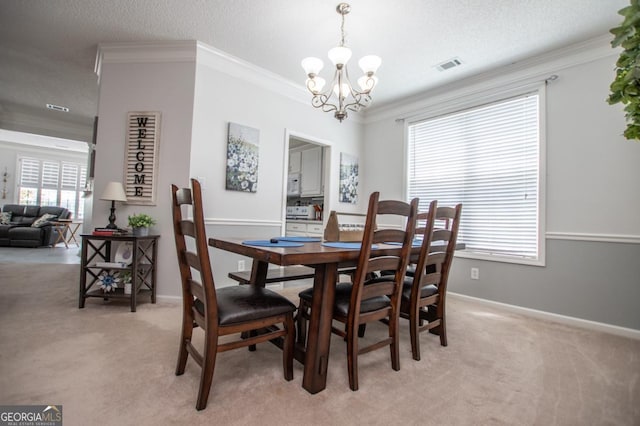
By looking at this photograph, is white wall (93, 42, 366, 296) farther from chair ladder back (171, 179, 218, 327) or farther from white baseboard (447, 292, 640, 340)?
white baseboard (447, 292, 640, 340)

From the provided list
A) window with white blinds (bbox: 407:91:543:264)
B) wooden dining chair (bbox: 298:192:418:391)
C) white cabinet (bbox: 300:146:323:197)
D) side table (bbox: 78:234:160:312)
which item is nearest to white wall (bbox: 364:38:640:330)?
window with white blinds (bbox: 407:91:543:264)

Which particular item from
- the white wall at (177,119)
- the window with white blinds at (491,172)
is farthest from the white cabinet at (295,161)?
the window with white blinds at (491,172)

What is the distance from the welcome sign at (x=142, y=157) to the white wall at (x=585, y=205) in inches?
148

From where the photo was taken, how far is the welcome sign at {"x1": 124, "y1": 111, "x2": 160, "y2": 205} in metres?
3.01

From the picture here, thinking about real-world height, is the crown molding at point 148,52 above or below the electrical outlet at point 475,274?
above

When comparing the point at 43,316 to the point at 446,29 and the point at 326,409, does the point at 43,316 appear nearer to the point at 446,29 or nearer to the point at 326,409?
the point at 326,409

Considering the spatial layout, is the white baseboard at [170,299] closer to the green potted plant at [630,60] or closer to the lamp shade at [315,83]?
the lamp shade at [315,83]

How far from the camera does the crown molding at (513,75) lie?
2.73 m

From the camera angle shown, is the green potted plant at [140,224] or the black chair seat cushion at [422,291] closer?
the black chair seat cushion at [422,291]

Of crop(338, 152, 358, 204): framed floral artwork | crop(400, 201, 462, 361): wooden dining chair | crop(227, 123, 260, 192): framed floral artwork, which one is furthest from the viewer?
crop(338, 152, 358, 204): framed floral artwork

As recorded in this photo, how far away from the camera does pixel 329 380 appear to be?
1.61 metres

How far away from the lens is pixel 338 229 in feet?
6.36
